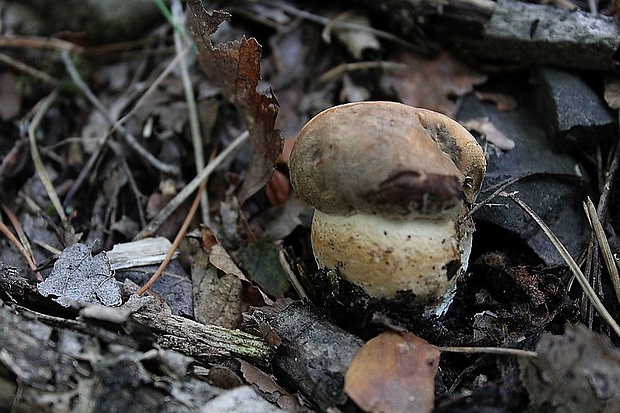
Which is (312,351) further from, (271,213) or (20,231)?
(20,231)

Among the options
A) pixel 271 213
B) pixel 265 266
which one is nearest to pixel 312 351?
pixel 265 266

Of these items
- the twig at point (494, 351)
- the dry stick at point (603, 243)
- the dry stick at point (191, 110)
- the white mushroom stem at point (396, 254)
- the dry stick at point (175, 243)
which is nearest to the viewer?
the twig at point (494, 351)

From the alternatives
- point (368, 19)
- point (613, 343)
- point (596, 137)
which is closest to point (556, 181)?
point (596, 137)

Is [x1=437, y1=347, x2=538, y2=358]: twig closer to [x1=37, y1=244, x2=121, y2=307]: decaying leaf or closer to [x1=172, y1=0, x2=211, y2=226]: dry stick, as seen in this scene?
[x1=37, y1=244, x2=121, y2=307]: decaying leaf

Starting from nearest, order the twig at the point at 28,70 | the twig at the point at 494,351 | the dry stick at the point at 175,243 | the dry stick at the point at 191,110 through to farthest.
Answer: the twig at the point at 494,351, the dry stick at the point at 175,243, the dry stick at the point at 191,110, the twig at the point at 28,70

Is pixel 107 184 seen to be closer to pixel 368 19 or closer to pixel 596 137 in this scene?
pixel 368 19

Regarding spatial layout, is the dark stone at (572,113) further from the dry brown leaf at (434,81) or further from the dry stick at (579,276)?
the dry stick at (579,276)

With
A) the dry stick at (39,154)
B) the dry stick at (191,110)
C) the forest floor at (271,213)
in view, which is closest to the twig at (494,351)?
the forest floor at (271,213)
